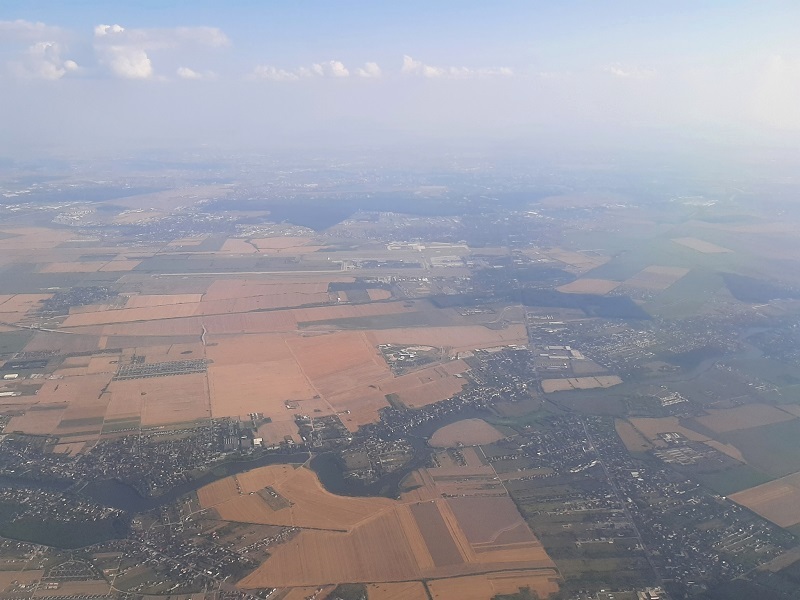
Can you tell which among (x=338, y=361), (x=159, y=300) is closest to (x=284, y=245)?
(x=159, y=300)

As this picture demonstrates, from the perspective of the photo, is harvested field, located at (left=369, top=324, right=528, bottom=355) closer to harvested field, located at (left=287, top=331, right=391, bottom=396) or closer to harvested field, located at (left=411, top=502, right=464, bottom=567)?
harvested field, located at (left=287, top=331, right=391, bottom=396)

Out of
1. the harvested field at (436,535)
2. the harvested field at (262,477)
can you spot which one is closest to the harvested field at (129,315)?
the harvested field at (262,477)

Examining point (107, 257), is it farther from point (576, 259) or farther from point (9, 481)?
point (576, 259)

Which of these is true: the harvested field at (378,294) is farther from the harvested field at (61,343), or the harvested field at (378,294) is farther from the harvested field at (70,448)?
the harvested field at (70,448)

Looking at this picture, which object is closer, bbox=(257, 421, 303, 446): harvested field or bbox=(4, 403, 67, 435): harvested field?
bbox=(257, 421, 303, 446): harvested field

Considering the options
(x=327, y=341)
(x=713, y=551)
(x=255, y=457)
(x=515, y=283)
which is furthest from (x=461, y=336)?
(x=713, y=551)

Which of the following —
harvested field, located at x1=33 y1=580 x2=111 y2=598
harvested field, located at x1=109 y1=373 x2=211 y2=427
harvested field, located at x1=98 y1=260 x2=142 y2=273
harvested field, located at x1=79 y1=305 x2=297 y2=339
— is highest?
harvested field, located at x1=33 y1=580 x2=111 y2=598

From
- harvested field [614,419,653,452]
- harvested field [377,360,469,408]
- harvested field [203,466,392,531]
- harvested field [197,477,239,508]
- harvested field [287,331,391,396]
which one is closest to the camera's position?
harvested field [203,466,392,531]

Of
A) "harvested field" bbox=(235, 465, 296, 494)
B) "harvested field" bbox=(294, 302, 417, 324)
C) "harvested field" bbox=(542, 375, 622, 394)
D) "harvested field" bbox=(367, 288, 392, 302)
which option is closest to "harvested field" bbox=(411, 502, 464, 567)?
"harvested field" bbox=(235, 465, 296, 494)
